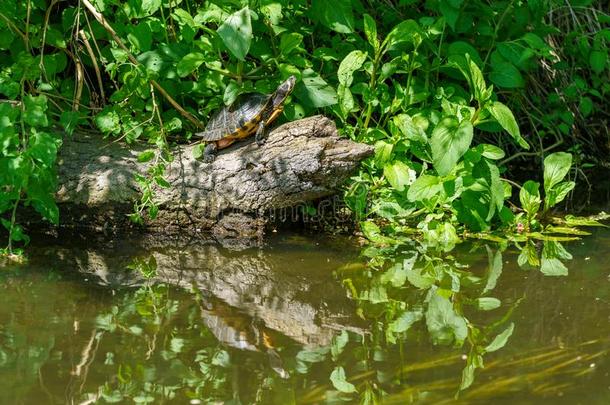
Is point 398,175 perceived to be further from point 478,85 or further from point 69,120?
point 69,120

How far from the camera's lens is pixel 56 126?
209 inches

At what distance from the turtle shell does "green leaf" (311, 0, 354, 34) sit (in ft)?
1.91

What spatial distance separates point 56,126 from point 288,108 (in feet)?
4.51

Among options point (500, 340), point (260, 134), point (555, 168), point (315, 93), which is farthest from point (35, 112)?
point (555, 168)

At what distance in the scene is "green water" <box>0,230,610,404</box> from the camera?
3.06 meters

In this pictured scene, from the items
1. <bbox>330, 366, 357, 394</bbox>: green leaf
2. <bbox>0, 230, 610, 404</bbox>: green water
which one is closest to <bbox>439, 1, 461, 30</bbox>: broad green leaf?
<bbox>0, 230, 610, 404</bbox>: green water

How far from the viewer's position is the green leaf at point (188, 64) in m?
5.10

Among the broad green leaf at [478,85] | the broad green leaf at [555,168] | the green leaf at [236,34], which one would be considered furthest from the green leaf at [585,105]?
the green leaf at [236,34]

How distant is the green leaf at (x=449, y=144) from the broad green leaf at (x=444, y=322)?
2.83ft

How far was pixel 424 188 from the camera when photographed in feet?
15.9

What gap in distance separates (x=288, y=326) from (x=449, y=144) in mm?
1536

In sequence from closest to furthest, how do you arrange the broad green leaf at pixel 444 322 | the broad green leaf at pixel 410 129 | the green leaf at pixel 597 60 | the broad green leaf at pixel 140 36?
the broad green leaf at pixel 444 322
the broad green leaf at pixel 410 129
the broad green leaf at pixel 140 36
the green leaf at pixel 597 60

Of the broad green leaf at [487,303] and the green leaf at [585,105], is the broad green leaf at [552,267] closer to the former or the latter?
the broad green leaf at [487,303]

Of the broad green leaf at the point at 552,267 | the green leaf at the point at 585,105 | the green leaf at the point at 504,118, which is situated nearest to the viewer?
the broad green leaf at the point at 552,267
